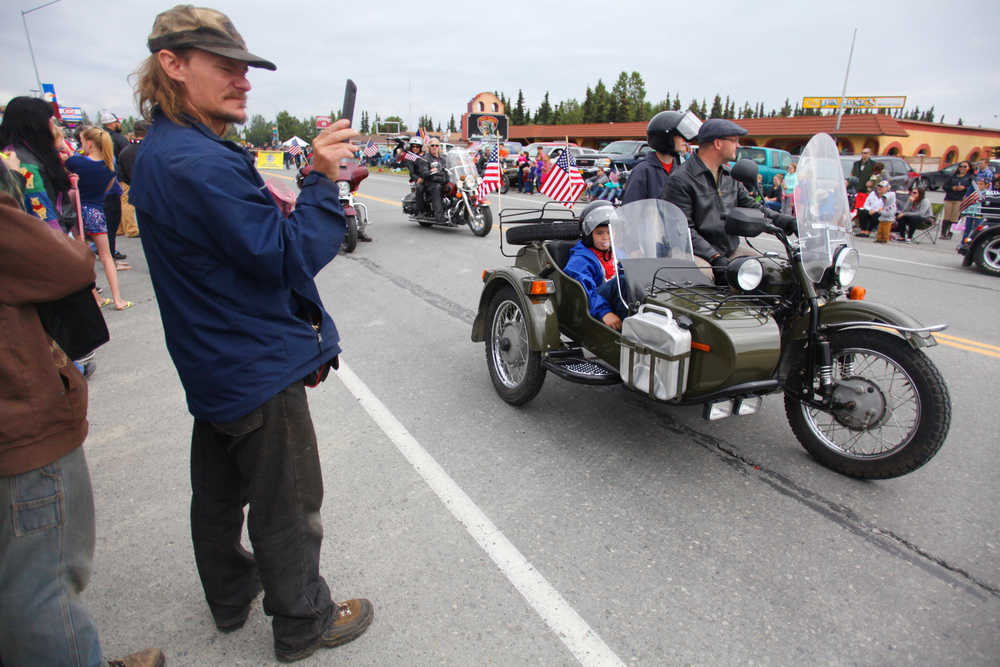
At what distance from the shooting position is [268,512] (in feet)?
6.20

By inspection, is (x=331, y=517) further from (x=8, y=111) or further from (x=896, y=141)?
(x=896, y=141)

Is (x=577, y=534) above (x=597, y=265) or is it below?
below

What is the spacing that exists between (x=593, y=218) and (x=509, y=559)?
2184mm

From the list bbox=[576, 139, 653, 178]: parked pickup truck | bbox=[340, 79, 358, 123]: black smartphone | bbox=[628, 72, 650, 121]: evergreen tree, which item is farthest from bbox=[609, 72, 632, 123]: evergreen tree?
bbox=[340, 79, 358, 123]: black smartphone

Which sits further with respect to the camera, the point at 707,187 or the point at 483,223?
the point at 483,223

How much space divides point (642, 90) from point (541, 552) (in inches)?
3237

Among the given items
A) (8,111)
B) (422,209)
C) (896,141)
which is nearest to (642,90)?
(896,141)

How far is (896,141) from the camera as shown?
36.8 m

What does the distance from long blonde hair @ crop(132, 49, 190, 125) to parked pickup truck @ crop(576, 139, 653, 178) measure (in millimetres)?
19448

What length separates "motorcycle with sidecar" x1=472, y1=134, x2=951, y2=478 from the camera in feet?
9.27

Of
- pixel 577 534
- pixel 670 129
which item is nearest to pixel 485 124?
pixel 670 129

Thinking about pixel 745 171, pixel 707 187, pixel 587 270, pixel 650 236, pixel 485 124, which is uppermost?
pixel 485 124

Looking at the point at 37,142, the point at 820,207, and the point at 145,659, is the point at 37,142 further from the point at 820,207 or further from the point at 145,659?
the point at 820,207

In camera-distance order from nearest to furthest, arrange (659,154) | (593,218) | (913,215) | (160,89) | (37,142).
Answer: (160,89) < (593,218) < (37,142) < (659,154) < (913,215)
